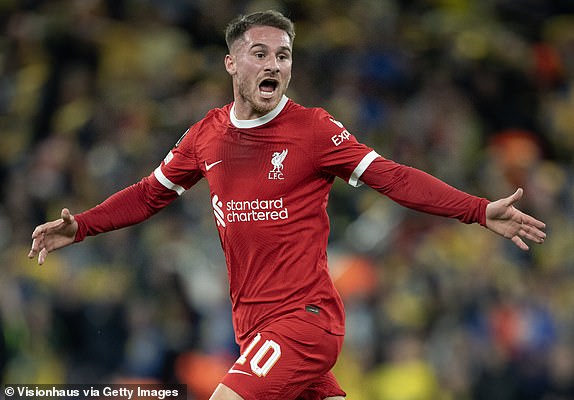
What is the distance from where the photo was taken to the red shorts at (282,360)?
5.25 meters

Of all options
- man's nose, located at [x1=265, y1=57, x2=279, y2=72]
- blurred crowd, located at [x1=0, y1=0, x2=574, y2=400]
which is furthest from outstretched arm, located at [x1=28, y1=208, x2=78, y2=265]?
blurred crowd, located at [x1=0, y1=0, x2=574, y2=400]

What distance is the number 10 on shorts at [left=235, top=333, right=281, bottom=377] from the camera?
5.28 meters

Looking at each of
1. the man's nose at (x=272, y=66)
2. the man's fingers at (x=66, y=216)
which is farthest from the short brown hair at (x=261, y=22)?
the man's fingers at (x=66, y=216)

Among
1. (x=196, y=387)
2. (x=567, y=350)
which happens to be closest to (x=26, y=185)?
(x=196, y=387)

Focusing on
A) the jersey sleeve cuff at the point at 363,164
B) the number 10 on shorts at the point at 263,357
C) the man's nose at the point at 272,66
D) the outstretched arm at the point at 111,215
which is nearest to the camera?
the number 10 on shorts at the point at 263,357

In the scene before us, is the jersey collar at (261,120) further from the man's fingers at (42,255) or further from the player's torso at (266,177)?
the man's fingers at (42,255)

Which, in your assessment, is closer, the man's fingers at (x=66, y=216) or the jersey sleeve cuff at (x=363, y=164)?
the jersey sleeve cuff at (x=363, y=164)

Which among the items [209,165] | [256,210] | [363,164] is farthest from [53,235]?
[363,164]

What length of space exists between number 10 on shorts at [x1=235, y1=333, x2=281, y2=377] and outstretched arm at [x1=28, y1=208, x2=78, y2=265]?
119cm

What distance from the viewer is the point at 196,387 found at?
900 centimetres

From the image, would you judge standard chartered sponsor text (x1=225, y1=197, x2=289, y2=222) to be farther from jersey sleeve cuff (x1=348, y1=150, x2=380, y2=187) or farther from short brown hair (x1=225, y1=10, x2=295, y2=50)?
short brown hair (x1=225, y1=10, x2=295, y2=50)

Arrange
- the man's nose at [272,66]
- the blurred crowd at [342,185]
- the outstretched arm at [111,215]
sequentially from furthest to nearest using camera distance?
the blurred crowd at [342,185]
the outstretched arm at [111,215]
the man's nose at [272,66]

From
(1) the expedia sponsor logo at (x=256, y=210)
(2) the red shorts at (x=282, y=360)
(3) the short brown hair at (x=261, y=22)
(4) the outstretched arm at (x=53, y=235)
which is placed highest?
(3) the short brown hair at (x=261, y=22)

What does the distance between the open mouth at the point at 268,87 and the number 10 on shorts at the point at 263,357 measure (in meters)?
1.21
